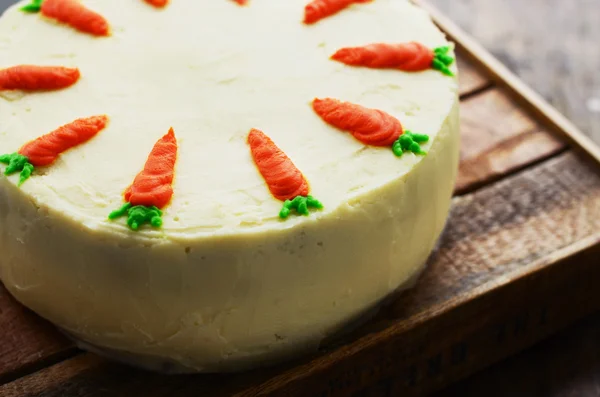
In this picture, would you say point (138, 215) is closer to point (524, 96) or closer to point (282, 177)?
point (282, 177)

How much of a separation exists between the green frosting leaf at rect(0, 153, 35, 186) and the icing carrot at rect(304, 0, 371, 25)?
88 centimetres

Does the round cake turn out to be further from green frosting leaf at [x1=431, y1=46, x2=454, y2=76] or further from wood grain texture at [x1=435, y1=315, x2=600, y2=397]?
wood grain texture at [x1=435, y1=315, x2=600, y2=397]

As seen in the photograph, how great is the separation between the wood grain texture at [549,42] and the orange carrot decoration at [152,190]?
196 cm

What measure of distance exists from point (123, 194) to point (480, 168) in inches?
48.2

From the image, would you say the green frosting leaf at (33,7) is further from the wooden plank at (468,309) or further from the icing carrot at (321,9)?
the wooden plank at (468,309)

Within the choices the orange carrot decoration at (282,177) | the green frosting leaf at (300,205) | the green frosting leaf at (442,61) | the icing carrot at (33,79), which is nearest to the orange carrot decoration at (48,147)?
the icing carrot at (33,79)

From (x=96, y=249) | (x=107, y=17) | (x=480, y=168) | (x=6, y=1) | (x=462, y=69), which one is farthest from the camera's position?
(x=6, y=1)

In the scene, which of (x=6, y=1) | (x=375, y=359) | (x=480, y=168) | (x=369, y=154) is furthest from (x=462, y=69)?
(x=6, y=1)

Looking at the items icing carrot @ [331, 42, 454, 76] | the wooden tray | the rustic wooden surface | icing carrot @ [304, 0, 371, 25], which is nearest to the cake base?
the wooden tray

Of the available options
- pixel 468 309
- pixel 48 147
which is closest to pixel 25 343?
pixel 48 147

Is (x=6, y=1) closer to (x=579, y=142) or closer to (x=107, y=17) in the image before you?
(x=107, y=17)

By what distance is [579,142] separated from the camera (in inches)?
99.7

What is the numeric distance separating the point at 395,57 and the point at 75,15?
905 mm

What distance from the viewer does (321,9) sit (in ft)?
7.44
